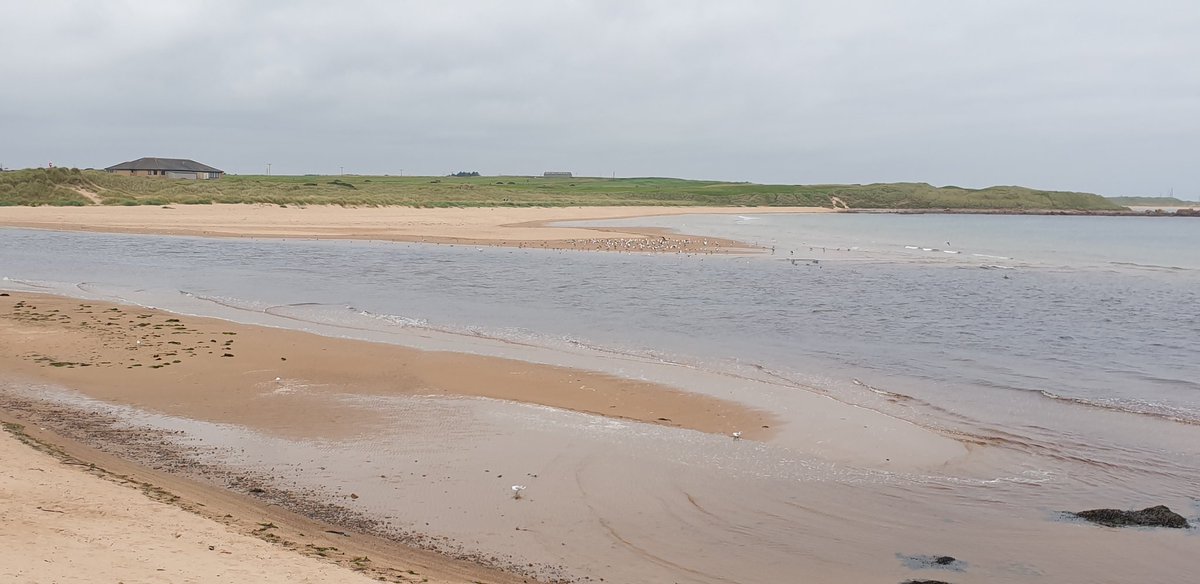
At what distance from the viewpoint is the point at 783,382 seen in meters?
11.6

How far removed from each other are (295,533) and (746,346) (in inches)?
380

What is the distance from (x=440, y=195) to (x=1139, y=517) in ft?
233

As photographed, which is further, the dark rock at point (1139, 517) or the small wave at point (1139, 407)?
the small wave at point (1139, 407)

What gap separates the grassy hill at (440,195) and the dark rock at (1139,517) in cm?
5239

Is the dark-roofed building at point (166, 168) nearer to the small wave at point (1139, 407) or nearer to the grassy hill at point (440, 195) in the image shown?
the grassy hill at point (440, 195)

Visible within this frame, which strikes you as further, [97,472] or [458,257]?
[458,257]

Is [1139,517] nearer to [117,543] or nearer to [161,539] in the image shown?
[161,539]

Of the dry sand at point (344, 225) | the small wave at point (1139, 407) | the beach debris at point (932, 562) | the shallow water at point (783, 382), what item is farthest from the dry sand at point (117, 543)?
the dry sand at point (344, 225)

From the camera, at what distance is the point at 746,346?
14.3m

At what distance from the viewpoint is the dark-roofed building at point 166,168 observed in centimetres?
9321

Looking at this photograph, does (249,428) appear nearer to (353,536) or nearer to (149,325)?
(353,536)

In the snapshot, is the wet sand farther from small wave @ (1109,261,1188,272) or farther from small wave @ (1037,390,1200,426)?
small wave @ (1109,261,1188,272)

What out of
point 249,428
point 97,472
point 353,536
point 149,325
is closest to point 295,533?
point 353,536

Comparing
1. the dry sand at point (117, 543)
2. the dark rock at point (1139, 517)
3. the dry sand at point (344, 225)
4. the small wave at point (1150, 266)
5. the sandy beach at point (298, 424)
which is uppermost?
the dry sand at point (344, 225)
